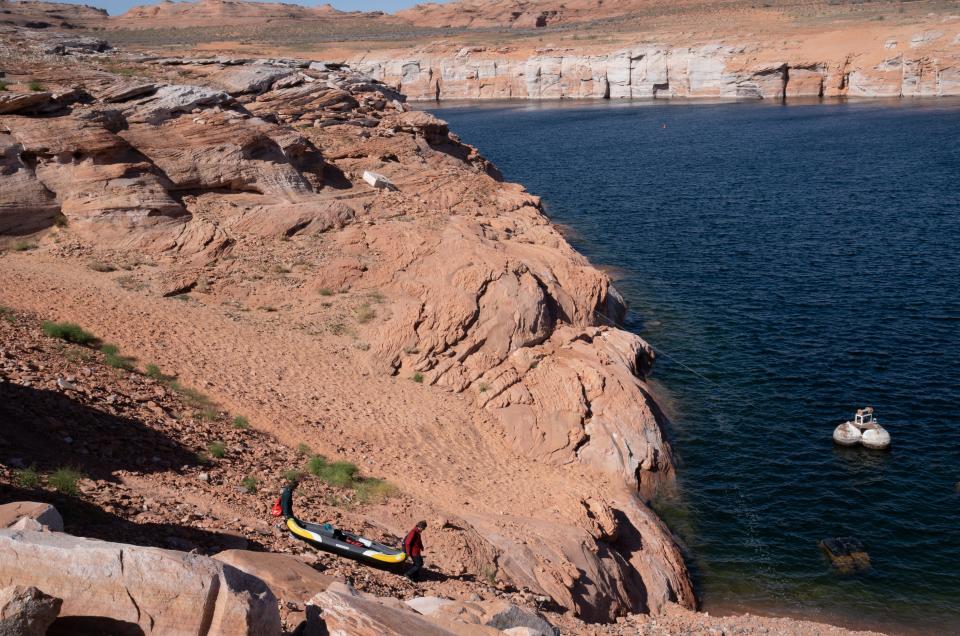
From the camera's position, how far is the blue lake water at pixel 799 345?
2050cm

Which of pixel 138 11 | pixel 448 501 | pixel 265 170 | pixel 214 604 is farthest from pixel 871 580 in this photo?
pixel 138 11

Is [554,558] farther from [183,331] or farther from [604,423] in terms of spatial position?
[183,331]

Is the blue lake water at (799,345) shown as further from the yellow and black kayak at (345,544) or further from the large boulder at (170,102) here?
the large boulder at (170,102)

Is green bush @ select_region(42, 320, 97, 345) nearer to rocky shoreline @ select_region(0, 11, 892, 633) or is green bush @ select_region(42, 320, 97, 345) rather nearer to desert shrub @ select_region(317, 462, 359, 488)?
rocky shoreline @ select_region(0, 11, 892, 633)

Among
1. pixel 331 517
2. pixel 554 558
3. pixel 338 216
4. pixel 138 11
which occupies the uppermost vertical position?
pixel 138 11

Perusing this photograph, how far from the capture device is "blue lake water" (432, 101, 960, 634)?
67.3 ft

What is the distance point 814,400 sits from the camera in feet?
89.1

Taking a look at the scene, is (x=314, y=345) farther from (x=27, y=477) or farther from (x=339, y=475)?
(x=27, y=477)

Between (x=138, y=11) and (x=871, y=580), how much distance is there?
674ft

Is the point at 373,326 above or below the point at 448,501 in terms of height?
above

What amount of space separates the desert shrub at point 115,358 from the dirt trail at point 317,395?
368 mm

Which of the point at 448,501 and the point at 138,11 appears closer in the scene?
the point at 448,501

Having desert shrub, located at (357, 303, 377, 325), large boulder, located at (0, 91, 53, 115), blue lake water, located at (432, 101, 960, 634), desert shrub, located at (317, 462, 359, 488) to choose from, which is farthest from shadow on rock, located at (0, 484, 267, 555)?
large boulder, located at (0, 91, 53, 115)

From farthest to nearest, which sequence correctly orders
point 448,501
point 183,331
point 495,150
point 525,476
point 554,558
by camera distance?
point 495,150, point 183,331, point 525,476, point 448,501, point 554,558
